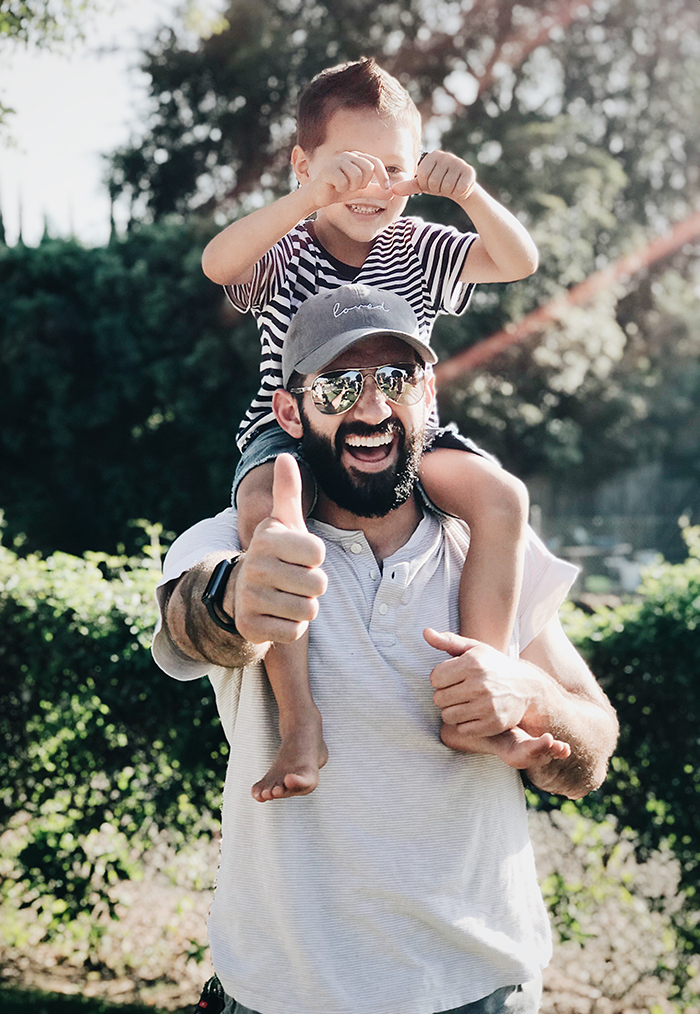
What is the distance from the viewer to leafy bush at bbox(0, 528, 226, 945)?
401cm

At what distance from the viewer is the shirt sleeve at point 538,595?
7.09ft

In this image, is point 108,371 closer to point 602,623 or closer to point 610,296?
point 610,296

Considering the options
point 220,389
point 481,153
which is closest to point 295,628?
point 220,389

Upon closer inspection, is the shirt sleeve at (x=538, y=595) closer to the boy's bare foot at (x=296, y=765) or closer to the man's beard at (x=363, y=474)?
the man's beard at (x=363, y=474)

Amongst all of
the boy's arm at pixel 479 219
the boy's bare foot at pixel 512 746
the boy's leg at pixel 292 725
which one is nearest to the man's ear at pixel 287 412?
the boy's leg at pixel 292 725

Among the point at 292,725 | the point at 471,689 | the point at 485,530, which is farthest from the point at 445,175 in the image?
the point at 292,725

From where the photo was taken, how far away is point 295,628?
148 centimetres

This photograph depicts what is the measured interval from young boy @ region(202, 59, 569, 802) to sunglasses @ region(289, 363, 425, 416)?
0.68ft

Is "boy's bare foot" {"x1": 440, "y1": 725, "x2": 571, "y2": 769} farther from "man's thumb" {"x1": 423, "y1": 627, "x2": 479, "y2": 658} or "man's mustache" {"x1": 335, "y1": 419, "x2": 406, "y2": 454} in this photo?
"man's mustache" {"x1": 335, "y1": 419, "x2": 406, "y2": 454}

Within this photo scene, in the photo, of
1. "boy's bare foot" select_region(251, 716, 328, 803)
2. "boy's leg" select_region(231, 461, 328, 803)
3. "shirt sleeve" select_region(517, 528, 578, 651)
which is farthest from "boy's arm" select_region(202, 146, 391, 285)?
"boy's bare foot" select_region(251, 716, 328, 803)

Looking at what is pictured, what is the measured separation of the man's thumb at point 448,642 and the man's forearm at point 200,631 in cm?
34

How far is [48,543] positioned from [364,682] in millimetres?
14687

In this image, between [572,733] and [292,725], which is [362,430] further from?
[572,733]

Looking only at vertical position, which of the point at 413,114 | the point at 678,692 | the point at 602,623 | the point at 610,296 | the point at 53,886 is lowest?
the point at 53,886
